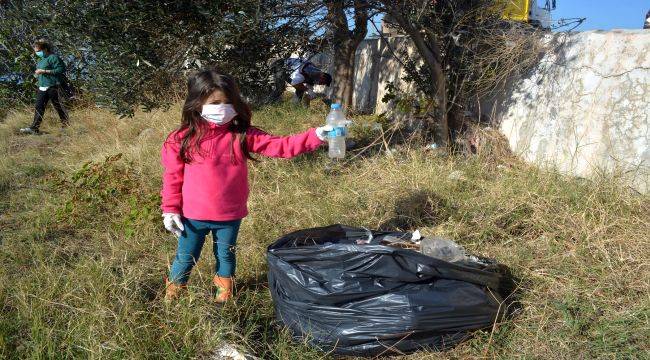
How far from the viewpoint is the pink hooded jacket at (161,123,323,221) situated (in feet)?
7.57

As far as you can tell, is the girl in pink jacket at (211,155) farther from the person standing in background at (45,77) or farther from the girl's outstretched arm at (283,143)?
the person standing in background at (45,77)

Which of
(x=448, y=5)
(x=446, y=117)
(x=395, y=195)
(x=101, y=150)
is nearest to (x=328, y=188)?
(x=395, y=195)

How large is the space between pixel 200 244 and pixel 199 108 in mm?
718

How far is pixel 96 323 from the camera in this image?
2.08 metres

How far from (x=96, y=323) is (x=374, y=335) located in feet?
4.10

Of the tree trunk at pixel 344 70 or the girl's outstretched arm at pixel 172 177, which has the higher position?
the tree trunk at pixel 344 70

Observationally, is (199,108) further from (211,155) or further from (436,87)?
(436,87)

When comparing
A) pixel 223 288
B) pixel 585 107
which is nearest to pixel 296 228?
pixel 223 288

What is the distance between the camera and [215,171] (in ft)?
7.59

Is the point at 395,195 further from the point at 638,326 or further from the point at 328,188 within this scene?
the point at 638,326

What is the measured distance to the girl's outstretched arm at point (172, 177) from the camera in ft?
7.70

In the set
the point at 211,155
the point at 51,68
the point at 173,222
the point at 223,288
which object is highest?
the point at 51,68

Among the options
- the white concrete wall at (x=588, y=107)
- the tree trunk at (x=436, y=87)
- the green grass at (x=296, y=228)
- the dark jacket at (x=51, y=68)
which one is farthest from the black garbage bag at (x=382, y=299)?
the dark jacket at (x=51, y=68)

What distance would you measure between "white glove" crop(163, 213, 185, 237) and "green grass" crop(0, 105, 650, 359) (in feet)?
0.99
